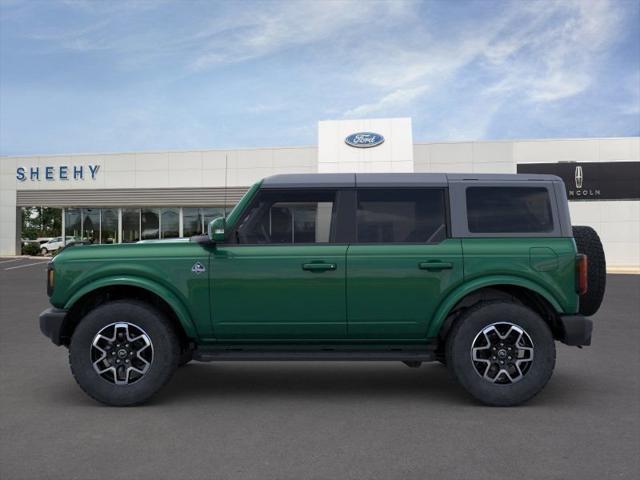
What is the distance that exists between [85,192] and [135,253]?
33.8 metres

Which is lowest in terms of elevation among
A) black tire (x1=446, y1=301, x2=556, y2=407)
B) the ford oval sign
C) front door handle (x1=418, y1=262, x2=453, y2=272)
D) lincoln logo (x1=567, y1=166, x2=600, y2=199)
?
black tire (x1=446, y1=301, x2=556, y2=407)

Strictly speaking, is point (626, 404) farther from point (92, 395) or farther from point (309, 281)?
point (92, 395)

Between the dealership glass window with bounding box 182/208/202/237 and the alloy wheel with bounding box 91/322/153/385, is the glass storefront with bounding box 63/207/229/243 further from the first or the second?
the alloy wheel with bounding box 91/322/153/385

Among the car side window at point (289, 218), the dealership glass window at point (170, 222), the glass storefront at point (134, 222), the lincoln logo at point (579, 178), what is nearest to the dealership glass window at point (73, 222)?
the glass storefront at point (134, 222)

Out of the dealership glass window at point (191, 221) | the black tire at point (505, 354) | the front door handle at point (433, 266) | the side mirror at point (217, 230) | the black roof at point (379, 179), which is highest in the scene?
the dealership glass window at point (191, 221)

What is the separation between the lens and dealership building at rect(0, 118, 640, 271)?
32.1m

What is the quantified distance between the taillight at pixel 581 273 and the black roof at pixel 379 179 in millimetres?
744

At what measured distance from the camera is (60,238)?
4000cm

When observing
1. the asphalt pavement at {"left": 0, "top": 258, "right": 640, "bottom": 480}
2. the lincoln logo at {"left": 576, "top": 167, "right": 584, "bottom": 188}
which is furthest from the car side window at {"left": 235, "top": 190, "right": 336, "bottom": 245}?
the lincoln logo at {"left": 576, "top": 167, "right": 584, "bottom": 188}

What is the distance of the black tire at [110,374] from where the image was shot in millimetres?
5141

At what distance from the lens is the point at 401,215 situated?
17.8ft

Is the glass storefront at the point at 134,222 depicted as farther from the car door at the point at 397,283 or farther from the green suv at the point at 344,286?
the car door at the point at 397,283

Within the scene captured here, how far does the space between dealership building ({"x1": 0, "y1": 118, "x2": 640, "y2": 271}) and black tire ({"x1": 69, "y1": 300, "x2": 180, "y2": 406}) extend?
26.7 metres

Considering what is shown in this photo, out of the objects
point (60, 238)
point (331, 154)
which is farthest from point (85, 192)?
point (331, 154)
